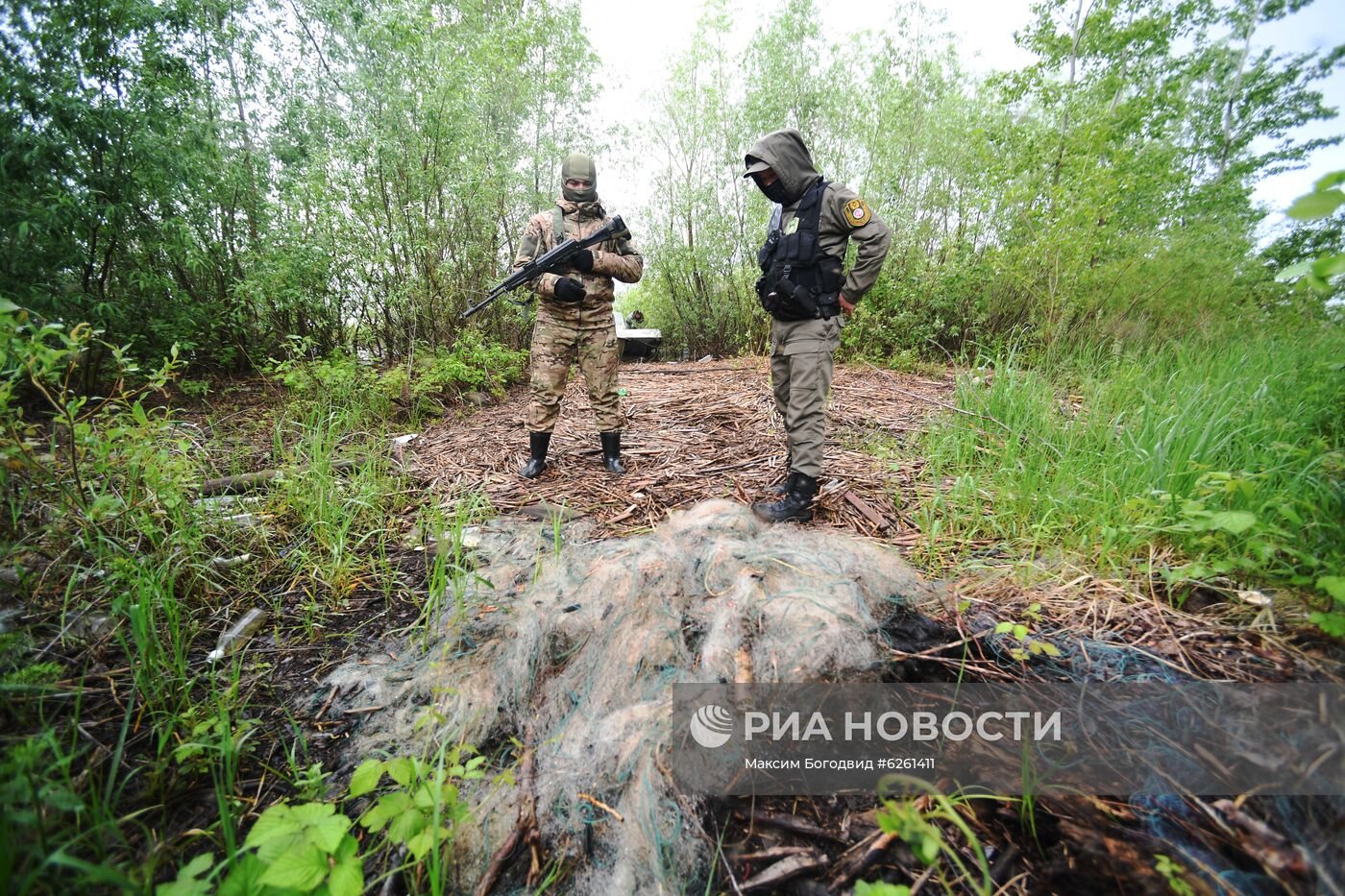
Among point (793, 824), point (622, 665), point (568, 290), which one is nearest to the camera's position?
point (793, 824)

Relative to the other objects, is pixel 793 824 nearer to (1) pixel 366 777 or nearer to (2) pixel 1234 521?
(1) pixel 366 777

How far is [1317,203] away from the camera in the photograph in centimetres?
100

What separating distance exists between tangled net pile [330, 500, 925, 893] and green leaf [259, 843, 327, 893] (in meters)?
0.29

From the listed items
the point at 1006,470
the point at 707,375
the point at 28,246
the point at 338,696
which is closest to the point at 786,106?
the point at 707,375

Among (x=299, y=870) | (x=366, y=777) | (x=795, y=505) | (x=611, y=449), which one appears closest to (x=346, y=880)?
(x=299, y=870)

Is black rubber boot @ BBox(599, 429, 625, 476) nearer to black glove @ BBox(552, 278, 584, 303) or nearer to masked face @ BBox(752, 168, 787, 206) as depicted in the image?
black glove @ BBox(552, 278, 584, 303)

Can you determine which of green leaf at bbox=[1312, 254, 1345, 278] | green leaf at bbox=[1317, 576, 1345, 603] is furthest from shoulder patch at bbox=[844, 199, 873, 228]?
green leaf at bbox=[1317, 576, 1345, 603]

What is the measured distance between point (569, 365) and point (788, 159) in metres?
1.92

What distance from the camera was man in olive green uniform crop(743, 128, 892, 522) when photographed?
2.60 metres

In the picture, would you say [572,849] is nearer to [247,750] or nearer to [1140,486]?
[247,750]

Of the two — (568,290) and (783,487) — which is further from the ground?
(568,290)

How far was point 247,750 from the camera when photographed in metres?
1.35

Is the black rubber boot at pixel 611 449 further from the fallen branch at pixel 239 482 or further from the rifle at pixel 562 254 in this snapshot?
the fallen branch at pixel 239 482

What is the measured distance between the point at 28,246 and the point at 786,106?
8.57m
